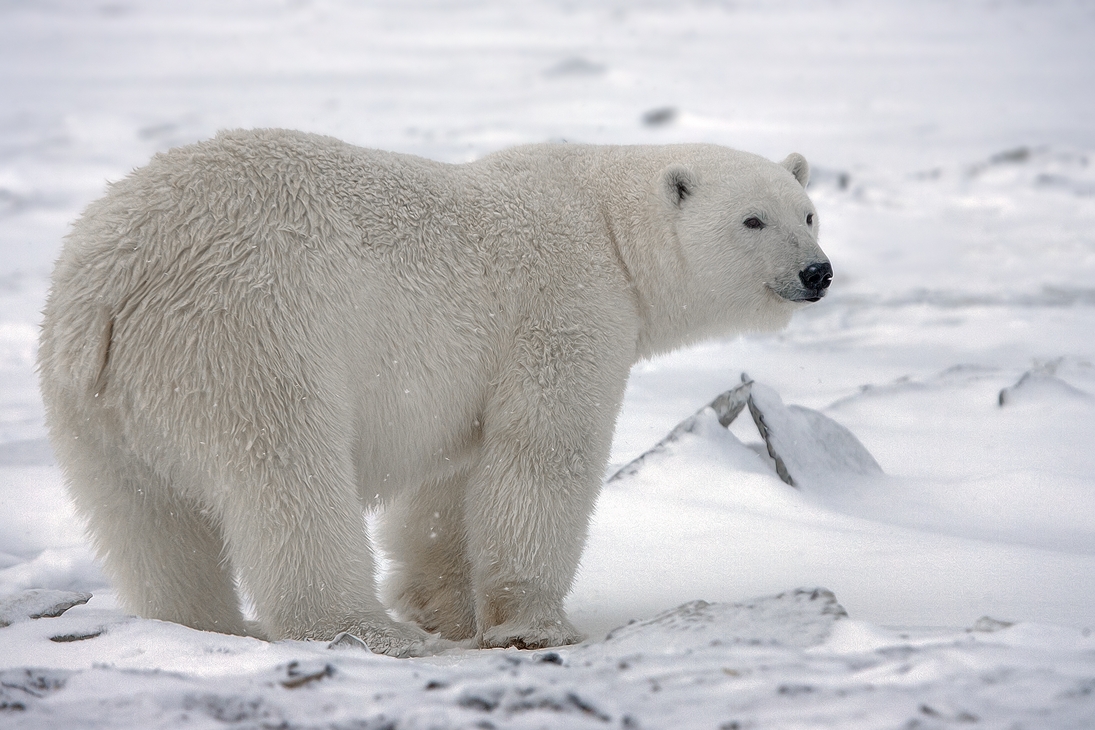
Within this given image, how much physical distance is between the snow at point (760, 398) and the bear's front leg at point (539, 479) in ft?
0.77

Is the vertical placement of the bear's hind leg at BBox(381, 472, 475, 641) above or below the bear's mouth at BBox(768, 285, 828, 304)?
below

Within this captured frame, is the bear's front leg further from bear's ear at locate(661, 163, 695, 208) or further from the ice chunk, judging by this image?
the ice chunk

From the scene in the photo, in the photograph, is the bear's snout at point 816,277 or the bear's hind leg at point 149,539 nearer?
the bear's hind leg at point 149,539

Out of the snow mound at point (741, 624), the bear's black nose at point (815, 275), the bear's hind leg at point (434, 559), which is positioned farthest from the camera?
the bear's hind leg at point (434, 559)

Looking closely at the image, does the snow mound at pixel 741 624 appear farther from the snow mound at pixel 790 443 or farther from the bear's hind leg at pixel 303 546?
the snow mound at pixel 790 443

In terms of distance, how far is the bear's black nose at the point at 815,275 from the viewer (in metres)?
3.47

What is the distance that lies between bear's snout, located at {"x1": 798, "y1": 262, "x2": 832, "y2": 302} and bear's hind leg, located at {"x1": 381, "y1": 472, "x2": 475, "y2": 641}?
4.67 feet

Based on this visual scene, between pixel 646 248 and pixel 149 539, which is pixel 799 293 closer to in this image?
pixel 646 248

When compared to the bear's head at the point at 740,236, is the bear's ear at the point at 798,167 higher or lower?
higher

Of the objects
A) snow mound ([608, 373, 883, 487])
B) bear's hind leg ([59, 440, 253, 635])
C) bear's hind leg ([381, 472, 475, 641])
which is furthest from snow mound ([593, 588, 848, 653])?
snow mound ([608, 373, 883, 487])

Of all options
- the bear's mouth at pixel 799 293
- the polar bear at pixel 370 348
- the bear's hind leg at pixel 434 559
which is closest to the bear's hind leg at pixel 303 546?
the polar bear at pixel 370 348

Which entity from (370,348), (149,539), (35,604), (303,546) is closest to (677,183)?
(370,348)

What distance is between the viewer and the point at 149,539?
276 cm

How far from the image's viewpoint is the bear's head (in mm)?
3502
